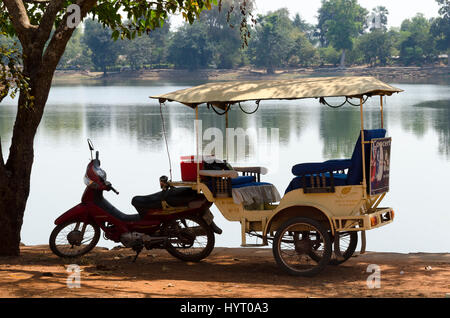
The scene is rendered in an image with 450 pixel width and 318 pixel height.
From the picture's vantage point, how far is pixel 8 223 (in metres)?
9.53

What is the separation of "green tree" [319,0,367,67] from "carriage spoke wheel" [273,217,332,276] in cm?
9195

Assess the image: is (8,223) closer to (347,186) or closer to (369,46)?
(347,186)

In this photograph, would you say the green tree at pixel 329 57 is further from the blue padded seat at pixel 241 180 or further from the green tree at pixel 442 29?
the blue padded seat at pixel 241 180

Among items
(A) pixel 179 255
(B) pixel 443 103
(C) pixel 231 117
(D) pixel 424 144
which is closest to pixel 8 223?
(A) pixel 179 255

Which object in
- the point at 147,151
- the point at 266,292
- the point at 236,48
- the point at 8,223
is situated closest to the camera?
the point at 266,292

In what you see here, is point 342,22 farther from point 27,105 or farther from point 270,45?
point 27,105

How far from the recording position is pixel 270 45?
94562 mm

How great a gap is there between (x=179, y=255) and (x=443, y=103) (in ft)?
137

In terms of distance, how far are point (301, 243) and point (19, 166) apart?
3.34 m

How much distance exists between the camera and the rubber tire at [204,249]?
890 cm
